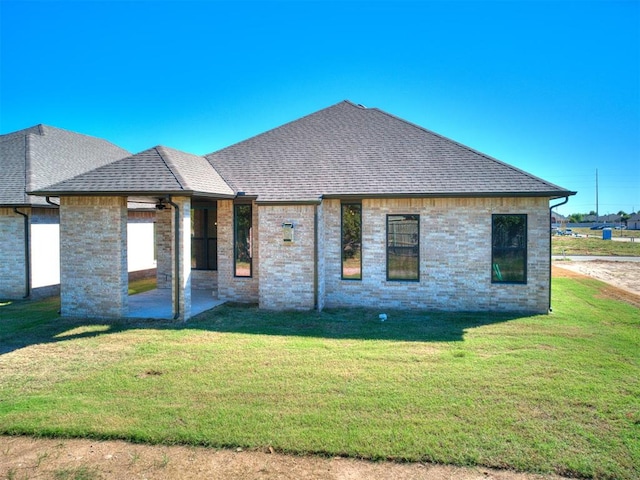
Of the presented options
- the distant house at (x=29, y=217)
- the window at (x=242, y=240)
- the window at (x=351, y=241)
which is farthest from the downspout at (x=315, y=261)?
the distant house at (x=29, y=217)

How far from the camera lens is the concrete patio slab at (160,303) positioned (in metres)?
11.3

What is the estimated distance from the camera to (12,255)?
13719mm

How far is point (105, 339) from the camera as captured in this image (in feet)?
29.8

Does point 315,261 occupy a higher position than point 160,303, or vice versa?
point 315,261

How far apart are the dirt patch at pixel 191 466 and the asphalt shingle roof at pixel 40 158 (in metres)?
11.2

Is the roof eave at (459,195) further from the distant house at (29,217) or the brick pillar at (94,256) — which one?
the distant house at (29,217)

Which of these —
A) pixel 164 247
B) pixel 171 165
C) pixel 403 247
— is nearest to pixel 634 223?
pixel 403 247

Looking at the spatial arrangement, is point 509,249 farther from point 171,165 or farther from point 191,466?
point 191,466

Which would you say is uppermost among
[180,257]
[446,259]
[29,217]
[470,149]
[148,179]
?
[470,149]

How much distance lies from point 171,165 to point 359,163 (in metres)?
5.70

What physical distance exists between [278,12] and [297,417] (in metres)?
13.2

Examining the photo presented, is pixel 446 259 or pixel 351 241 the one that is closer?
pixel 446 259

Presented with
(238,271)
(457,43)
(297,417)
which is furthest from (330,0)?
(297,417)

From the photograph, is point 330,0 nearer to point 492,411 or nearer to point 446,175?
point 446,175
